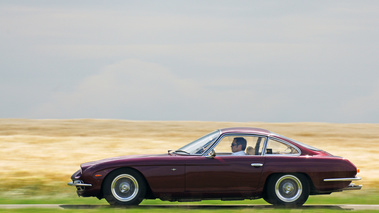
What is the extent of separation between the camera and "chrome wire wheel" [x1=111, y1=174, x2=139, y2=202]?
33.5 feet

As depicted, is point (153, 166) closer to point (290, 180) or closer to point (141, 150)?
point (290, 180)

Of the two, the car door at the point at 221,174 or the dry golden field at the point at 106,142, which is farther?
the dry golden field at the point at 106,142

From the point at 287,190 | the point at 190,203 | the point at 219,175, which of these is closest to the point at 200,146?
the point at 219,175

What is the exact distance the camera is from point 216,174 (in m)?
10.3

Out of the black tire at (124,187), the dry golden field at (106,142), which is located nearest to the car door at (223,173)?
the black tire at (124,187)

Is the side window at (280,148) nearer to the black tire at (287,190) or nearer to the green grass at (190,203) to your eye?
the black tire at (287,190)

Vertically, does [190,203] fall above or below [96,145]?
below

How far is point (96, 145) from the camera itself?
26.6 meters

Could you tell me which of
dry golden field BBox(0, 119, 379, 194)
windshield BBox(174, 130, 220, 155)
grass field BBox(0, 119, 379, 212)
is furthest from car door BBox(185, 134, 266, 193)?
dry golden field BBox(0, 119, 379, 194)

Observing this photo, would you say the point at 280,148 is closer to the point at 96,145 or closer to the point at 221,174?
the point at 221,174

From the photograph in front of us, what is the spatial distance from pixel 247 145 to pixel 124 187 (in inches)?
85.6

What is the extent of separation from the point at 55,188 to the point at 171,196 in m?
5.40

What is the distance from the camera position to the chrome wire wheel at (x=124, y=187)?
10211 mm

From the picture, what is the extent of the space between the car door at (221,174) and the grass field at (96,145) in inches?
69.0
